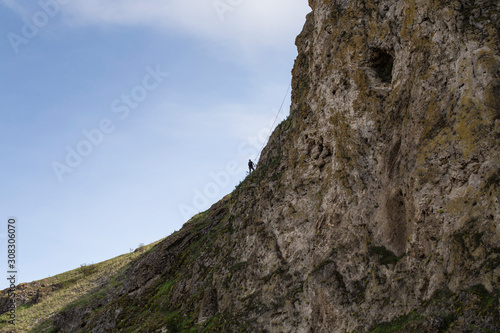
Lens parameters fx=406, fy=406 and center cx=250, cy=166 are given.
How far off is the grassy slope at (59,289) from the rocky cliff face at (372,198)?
21.2 meters

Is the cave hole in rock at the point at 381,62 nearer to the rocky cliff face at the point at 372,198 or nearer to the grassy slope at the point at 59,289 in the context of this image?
the rocky cliff face at the point at 372,198

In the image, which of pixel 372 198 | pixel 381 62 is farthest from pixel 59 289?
pixel 381 62

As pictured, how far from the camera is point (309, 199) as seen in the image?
23.8 m

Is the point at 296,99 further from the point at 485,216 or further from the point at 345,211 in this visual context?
the point at 485,216

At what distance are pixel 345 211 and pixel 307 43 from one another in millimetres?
16866

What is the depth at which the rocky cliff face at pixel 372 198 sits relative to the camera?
1409 cm

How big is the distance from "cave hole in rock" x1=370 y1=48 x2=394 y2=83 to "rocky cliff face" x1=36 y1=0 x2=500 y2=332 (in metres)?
0.06

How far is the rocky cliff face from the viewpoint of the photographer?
14.1 metres

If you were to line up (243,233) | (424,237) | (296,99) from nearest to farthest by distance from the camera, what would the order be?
(424,237) → (243,233) → (296,99)

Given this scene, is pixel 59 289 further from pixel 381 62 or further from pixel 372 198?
pixel 381 62

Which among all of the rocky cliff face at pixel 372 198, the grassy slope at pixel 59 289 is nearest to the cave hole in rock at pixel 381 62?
the rocky cliff face at pixel 372 198

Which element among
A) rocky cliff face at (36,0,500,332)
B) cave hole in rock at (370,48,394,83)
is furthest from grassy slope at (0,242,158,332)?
cave hole in rock at (370,48,394,83)

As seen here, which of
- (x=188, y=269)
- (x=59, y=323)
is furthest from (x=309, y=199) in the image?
(x=59, y=323)

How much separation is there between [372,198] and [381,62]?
796cm
